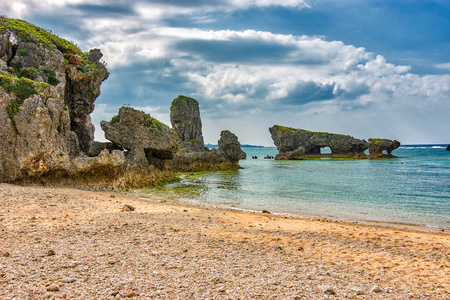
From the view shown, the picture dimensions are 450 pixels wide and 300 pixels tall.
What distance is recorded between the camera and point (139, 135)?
93.2 ft

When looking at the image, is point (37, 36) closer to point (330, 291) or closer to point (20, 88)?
point (20, 88)

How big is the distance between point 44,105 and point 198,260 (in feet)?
49.8

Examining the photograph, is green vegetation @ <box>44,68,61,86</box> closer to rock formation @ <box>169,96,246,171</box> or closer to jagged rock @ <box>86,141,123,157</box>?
jagged rock @ <box>86,141,123,157</box>

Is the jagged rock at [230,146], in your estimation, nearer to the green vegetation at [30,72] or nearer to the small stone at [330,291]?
the green vegetation at [30,72]

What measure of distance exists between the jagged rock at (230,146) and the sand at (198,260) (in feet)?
144

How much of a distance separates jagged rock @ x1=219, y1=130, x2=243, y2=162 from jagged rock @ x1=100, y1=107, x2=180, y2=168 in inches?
978

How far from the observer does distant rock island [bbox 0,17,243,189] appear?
54.0ft

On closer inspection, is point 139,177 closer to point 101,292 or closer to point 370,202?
point 370,202

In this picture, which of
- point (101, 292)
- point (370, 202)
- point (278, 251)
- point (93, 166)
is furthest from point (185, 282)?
point (370, 202)

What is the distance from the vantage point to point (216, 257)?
7285 millimetres

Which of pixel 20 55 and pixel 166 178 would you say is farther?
pixel 166 178

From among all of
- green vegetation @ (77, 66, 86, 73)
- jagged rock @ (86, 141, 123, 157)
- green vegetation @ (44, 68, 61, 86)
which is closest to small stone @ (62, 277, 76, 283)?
green vegetation @ (44, 68, 61, 86)

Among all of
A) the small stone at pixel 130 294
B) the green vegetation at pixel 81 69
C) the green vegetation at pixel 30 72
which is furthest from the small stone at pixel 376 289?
the green vegetation at pixel 81 69

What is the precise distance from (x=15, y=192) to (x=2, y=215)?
4191 millimetres
